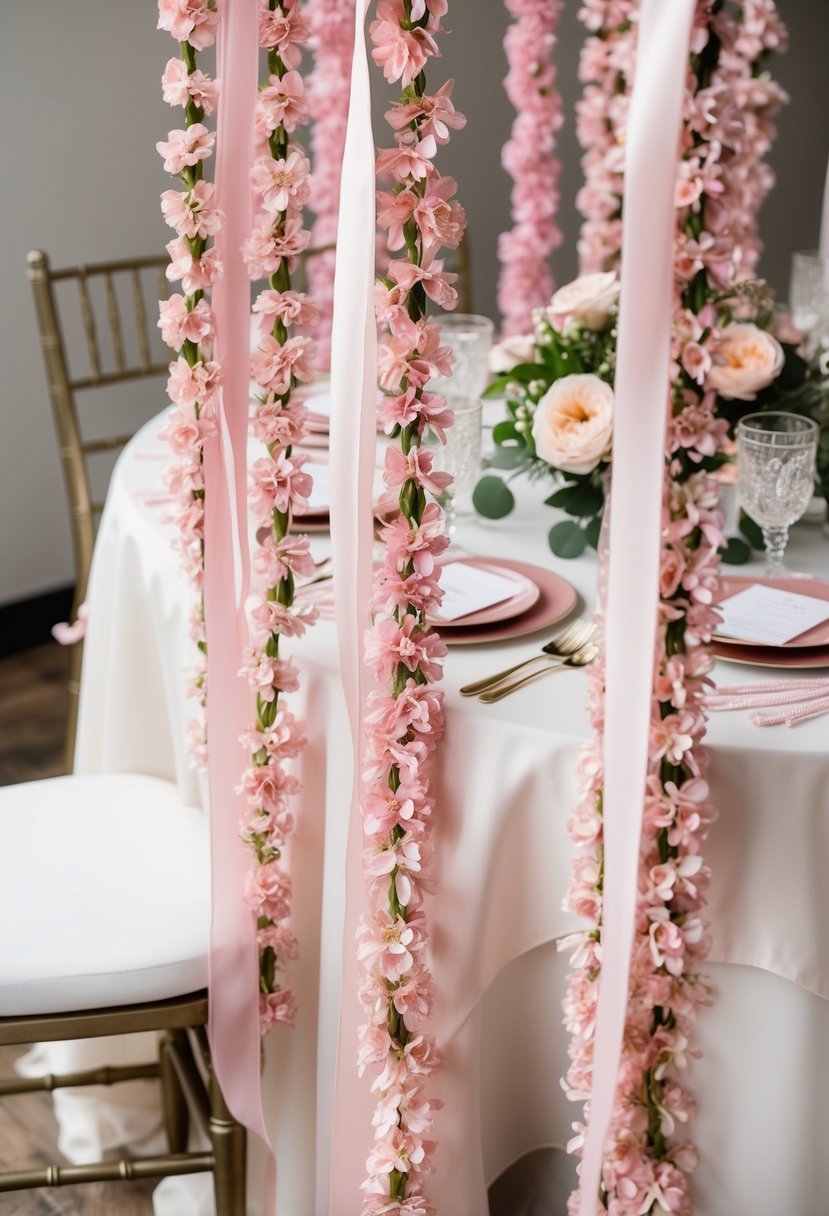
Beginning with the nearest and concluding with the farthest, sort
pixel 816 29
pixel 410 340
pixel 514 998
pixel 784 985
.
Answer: pixel 410 340, pixel 784 985, pixel 514 998, pixel 816 29

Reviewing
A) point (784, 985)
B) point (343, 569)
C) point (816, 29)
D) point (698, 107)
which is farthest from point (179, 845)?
point (816, 29)

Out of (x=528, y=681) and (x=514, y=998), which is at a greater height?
(x=528, y=681)

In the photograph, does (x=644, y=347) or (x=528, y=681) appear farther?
(x=528, y=681)

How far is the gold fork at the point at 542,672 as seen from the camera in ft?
4.54

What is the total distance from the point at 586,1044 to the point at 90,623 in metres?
1.14

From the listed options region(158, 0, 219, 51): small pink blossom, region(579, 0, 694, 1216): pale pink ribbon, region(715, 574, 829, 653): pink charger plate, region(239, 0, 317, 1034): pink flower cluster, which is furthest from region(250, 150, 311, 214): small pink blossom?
region(715, 574, 829, 653): pink charger plate

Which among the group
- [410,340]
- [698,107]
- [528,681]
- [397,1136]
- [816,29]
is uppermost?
[816,29]

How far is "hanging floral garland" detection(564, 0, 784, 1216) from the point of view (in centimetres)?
98

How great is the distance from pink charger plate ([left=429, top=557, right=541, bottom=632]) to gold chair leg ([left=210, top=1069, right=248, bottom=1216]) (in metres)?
0.61

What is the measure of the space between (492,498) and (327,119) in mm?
1220

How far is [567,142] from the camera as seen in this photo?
17.1 feet

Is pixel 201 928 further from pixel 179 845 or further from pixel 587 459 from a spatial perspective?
pixel 587 459

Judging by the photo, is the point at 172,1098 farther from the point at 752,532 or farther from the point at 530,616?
the point at 752,532

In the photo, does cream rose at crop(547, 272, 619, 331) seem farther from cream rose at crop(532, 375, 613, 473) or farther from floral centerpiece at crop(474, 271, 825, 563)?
cream rose at crop(532, 375, 613, 473)
